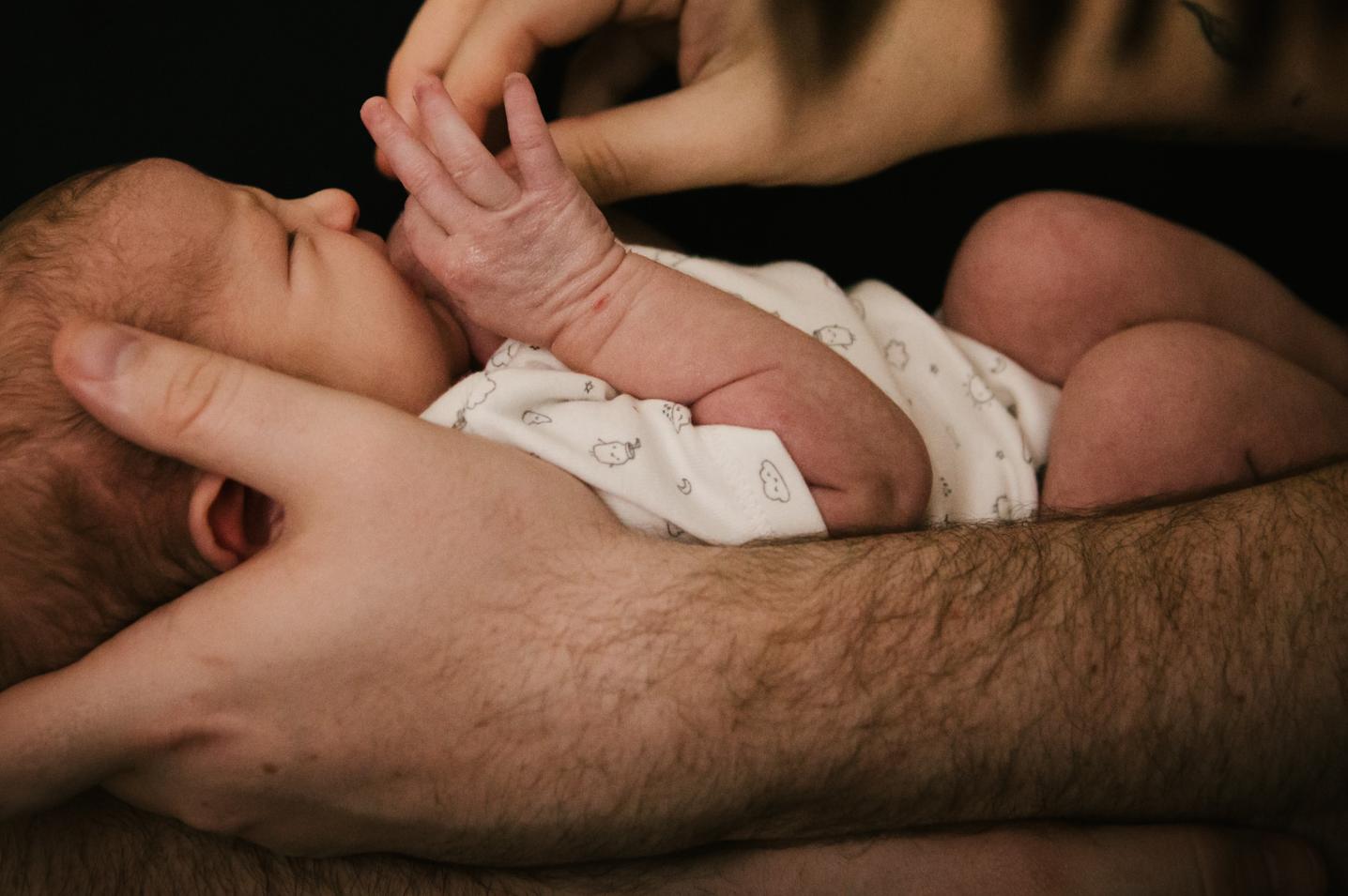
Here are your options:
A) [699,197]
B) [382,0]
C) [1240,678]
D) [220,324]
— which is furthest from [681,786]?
[382,0]

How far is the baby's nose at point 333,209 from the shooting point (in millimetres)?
1284

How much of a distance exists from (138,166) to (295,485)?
1.73 ft

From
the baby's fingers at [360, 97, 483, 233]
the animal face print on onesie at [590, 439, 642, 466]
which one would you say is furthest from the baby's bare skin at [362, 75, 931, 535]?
the animal face print on onesie at [590, 439, 642, 466]

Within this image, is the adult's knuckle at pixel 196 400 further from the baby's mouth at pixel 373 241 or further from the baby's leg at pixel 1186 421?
the baby's leg at pixel 1186 421

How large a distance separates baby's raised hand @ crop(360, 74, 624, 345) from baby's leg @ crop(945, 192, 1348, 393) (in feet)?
2.22

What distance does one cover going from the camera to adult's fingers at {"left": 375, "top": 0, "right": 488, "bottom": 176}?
1.30 m

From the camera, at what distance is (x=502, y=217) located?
1142mm

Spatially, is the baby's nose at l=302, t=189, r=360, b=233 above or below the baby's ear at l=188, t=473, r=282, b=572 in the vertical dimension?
above

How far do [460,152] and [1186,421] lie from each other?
3.43ft

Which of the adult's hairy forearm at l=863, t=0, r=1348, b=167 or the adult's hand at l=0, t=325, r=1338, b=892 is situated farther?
the adult's hairy forearm at l=863, t=0, r=1348, b=167

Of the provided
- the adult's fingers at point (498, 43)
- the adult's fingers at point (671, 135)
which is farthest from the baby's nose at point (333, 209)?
the adult's fingers at point (671, 135)

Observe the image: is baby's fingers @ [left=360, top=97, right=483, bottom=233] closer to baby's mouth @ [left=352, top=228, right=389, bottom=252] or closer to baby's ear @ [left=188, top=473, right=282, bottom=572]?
baby's mouth @ [left=352, top=228, right=389, bottom=252]

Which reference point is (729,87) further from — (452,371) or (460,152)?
(452,371)

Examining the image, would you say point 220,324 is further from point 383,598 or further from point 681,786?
point 681,786
